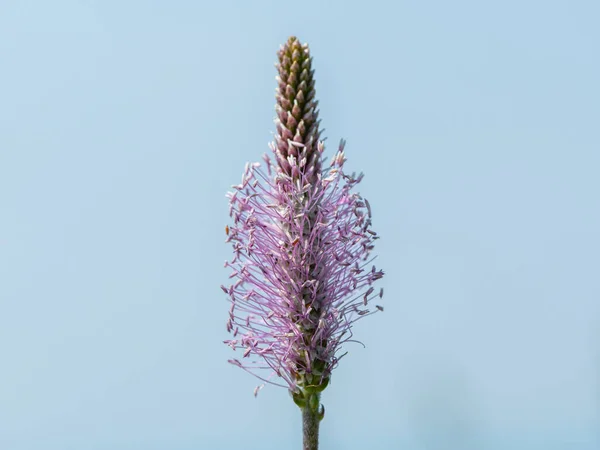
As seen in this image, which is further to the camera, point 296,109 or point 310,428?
point 296,109

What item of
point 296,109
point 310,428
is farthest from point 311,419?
point 296,109

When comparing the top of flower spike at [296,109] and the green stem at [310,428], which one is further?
the top of flower spike at [296,109]

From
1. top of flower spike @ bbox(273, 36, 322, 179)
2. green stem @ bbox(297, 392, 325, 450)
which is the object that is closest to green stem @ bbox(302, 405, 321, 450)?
green stem @ bbox(297, 392, 325, 450)

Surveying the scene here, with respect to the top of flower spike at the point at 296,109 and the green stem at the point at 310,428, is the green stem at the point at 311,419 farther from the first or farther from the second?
the top of flower spike at the point at 296,109

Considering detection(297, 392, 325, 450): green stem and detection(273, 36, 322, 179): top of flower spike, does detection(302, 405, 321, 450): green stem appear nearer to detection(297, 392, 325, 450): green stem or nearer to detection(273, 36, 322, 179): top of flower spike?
detection(297, 392, 325, 450): green stem

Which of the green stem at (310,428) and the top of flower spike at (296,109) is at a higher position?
the top of flower spike at (296,109)

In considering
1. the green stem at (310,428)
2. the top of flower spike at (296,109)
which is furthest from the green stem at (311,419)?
the top of flower spike at (296,109)

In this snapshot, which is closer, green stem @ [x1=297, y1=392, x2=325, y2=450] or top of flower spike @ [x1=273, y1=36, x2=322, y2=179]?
green stem @ [x1=297, y1=392, x2=325, y2=450]

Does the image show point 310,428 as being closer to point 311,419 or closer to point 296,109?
point 311,419

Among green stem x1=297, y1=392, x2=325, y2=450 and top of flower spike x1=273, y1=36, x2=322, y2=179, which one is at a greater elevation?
top of flower spike x1=273, y1=36, x2=322, y2=179
